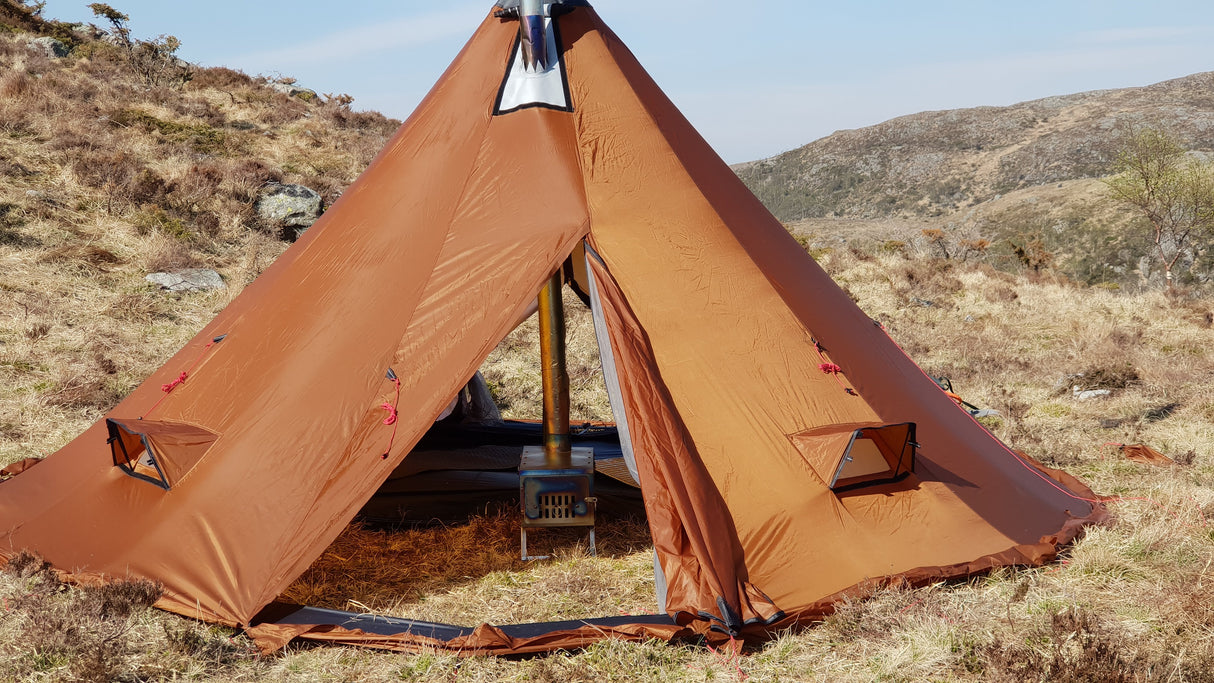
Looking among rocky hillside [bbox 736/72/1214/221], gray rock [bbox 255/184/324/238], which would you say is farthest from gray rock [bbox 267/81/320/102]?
rocky hillside [bbox 736/72/1214/221]

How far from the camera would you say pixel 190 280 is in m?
12.1

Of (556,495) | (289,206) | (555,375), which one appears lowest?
(556,495)

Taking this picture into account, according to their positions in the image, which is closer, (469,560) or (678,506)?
(678,506)

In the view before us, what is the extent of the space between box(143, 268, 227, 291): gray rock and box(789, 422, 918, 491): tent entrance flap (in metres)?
9.95

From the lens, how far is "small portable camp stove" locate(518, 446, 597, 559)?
16.7 feet

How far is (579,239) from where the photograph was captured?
4.89m

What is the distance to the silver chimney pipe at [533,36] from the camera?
5195 millimetres

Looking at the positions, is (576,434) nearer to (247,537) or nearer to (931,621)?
(247,537)

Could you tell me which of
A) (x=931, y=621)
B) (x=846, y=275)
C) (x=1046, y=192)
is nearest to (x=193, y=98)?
(x=846, y=275)

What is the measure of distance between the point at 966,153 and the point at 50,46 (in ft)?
158

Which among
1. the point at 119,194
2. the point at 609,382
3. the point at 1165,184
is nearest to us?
the point at 609,382

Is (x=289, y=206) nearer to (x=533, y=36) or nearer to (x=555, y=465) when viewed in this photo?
(x=533, y=36)

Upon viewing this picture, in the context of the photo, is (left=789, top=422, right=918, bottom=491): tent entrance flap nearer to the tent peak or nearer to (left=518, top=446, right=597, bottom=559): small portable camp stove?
(left=518, top=446, right=597, bottom=559): small portable camp stove

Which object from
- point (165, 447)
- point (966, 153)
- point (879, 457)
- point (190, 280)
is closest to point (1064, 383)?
point (879, 457)
